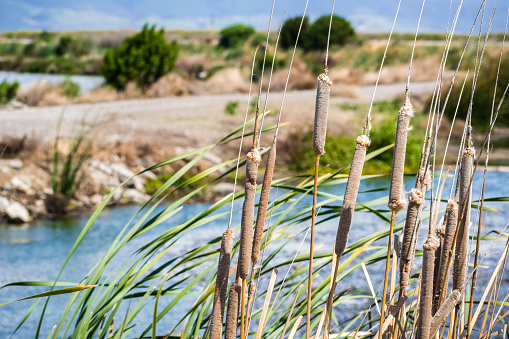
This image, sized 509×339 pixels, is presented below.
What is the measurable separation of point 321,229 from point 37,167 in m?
2.66

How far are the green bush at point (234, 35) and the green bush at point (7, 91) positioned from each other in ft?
49.9

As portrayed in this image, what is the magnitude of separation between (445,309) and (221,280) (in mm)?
221

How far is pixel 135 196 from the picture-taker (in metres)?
5.24

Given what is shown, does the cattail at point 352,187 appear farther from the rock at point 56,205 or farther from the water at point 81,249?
the rock at point 56,205

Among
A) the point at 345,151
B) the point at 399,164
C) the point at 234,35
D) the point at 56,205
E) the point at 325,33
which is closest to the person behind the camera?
the point at 399,164

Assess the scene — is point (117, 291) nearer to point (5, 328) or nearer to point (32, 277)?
point (5, 328)

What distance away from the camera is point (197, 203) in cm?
522

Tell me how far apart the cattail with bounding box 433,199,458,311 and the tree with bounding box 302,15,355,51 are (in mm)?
17505

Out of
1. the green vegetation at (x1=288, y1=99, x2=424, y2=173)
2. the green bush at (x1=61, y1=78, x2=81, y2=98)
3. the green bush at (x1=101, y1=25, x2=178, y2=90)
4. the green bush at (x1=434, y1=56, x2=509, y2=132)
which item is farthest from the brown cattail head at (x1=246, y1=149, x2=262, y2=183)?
the green bush at (x1=101, y1=25, x2=178, y2=90)

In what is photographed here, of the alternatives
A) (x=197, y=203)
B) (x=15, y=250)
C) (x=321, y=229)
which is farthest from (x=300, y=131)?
(x=15, y=250)

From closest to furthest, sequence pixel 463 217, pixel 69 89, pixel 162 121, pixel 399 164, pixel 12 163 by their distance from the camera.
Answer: pixel 399 164 → pixel 463 217 → pixel 12 163 → pixel 162 121 → pixel 69 89

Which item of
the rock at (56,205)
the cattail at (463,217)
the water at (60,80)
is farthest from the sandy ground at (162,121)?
the cattail at (463,217)

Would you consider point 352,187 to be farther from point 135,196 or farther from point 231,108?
point 231,108

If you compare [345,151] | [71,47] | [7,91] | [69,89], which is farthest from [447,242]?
[71,47]
